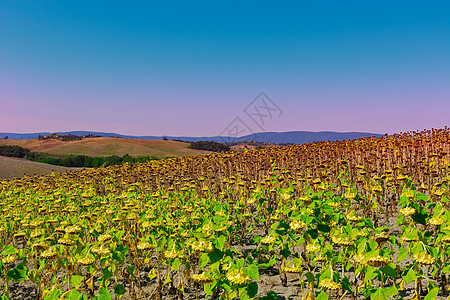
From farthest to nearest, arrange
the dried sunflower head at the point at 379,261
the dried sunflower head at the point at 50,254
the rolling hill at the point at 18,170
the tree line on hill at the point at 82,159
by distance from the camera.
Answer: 1. the tree line on hill at the point at 82,159
2. the rolling hill at the point at 18,170
3. the dried sunflower head at the point at 50,254
4. the dried sunflower head at the point at 379,261

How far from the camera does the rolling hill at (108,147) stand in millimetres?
40219

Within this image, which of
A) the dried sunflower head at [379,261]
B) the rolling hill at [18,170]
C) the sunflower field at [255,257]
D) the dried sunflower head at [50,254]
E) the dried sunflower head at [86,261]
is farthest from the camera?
the rolling hill at [18,170]

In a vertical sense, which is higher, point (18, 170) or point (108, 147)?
point (108, 147)

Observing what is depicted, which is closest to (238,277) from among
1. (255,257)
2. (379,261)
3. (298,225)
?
(379,261)

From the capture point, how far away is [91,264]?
11.8ft

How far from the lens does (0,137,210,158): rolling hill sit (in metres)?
40.2

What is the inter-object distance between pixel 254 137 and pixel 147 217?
17.8m

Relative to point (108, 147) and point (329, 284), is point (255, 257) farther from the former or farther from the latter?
point (108, 147)

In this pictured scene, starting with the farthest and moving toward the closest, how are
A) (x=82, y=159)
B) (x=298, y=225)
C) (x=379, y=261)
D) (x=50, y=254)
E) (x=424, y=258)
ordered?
(x=82, y=159) < (x=298, y=225) < (x=50, y=254) < (x=424, y=258) < (x=379, y=261)

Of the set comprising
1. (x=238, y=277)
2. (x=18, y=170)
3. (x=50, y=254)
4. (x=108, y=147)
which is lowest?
(x=18, y=170)

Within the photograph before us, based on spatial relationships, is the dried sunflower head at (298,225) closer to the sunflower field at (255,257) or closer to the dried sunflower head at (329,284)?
the sunflower field at (255,257)

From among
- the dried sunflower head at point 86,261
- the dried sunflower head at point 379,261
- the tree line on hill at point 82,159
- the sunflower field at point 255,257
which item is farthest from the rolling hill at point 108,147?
the dried sunflower head at point 379,261

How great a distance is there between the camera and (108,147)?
44.7 meters

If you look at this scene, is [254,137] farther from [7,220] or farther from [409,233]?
[409,233]
